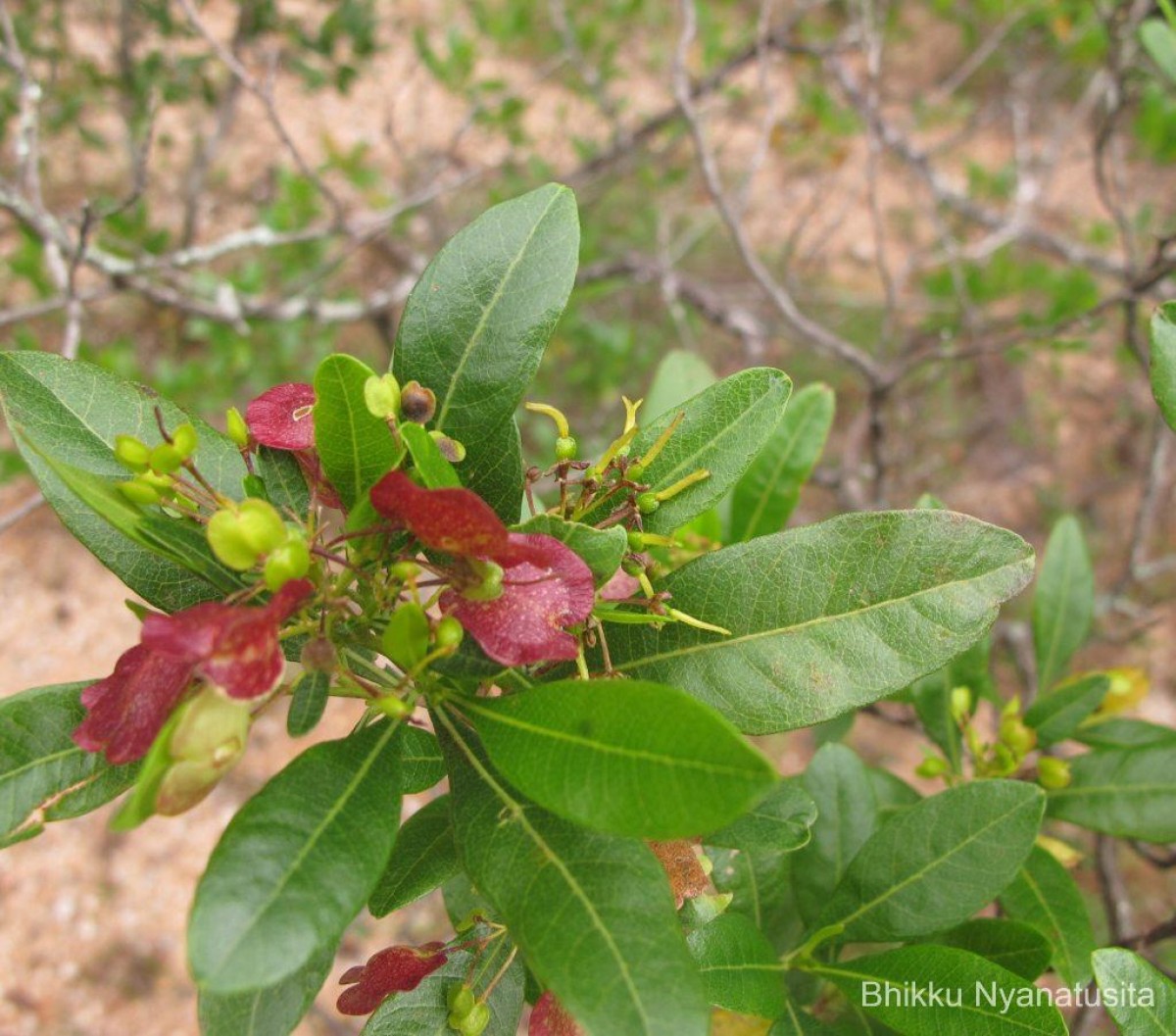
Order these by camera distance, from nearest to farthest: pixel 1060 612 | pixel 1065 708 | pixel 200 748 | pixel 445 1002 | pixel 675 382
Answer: pixel 200 748
pixel 445 1002
pixel 1065 708
pixel 675 382
pixel 1060 612

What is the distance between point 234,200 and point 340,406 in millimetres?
4246

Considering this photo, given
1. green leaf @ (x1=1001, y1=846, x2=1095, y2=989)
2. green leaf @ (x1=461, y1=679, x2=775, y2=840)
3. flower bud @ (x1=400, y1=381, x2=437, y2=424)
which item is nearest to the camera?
green leaf @ (x1=461, y1=679, x2=775, y2=840)

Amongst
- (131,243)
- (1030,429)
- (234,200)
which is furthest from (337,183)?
(1030,429)

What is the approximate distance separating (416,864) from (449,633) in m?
0.37

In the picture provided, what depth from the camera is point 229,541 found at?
726 millimetres

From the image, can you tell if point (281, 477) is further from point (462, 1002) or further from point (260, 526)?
point (462, 1002)

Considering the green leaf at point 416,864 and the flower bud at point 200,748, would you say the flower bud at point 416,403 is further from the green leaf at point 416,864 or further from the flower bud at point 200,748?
the green leaf at point 416,864

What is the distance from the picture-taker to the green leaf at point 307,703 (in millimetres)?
775

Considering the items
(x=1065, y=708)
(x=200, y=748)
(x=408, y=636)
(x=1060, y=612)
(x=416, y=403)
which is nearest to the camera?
(x=200, y=748)

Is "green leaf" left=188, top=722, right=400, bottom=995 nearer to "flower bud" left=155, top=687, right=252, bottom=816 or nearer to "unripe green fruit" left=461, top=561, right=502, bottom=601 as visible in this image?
"flower bud" left=155, top=687, right=252, bottom=816

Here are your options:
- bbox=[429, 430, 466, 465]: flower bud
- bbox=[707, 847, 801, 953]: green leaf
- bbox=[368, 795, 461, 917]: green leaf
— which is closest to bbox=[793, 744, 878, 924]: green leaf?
bbox=[707, 847, 801, 953]: green leaf

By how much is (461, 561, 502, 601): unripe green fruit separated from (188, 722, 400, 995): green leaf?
0.56 ft

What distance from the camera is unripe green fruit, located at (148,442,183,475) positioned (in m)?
0.75

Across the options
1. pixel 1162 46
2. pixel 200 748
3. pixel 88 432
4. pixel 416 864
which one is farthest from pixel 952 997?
pixel 1162 46
